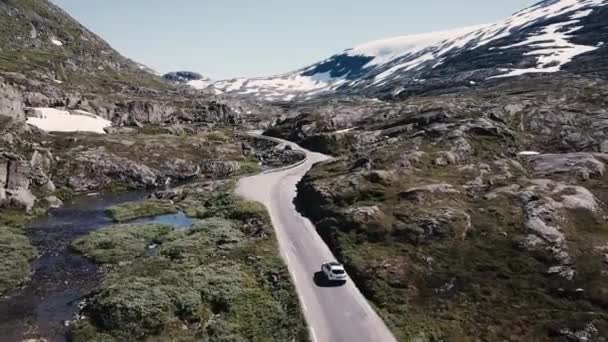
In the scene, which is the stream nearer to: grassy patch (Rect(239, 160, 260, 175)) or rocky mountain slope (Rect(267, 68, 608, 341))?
rocky mountain slope (Rect(267, 68, 608, 341))

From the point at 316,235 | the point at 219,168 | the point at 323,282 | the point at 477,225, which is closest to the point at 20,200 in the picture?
the point at 316,235

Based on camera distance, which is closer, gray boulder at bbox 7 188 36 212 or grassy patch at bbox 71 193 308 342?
grassy patch at bbox 71 193 308 342

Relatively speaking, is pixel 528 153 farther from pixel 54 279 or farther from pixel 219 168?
pixel 54 279

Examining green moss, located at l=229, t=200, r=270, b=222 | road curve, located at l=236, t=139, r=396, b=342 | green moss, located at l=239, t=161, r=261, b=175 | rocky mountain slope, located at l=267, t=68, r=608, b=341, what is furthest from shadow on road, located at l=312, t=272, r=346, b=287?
green moss, located at l=239, t=161, r=261, b=175

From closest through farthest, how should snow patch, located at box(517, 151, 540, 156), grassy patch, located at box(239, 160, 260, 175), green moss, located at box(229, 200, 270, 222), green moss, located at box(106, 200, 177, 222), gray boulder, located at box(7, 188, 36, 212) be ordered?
green moss, located at box(229, 200, 270, 222), gray boulder, located at box(7, 188, 36, 212), green moss, located at box(106, 200, 177, 222), snow patch, located at box(517, 151, 540, 156), grassy patch, located at box(239, 160, 260, 175)

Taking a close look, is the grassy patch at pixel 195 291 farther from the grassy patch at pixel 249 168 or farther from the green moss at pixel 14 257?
the grassy patch at pixel 249 168
